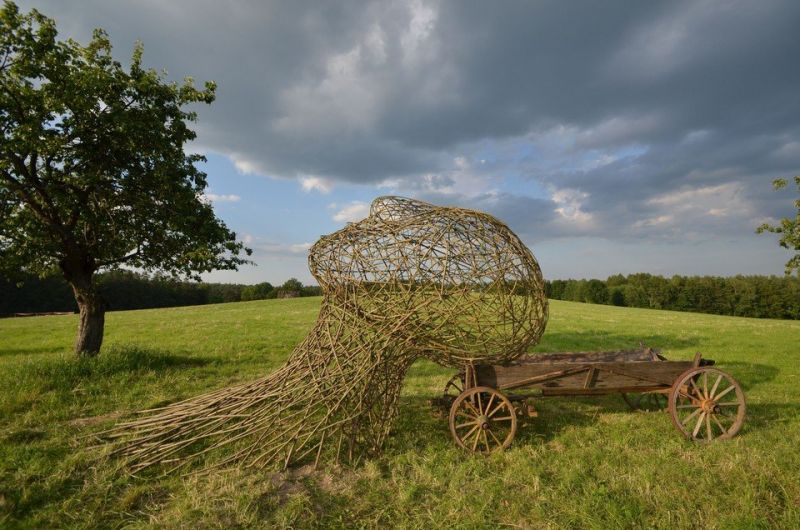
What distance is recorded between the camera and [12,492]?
11.1 ft

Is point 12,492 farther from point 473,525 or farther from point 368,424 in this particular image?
point 473,525

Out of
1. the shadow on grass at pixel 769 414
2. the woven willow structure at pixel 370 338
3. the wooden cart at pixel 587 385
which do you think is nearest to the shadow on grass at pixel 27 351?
the woven willow structure at pixel 370 338

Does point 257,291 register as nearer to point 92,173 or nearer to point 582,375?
point 92,173

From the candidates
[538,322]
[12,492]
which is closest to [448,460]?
[538,322]

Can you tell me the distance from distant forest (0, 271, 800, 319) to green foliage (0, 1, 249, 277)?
120 ft

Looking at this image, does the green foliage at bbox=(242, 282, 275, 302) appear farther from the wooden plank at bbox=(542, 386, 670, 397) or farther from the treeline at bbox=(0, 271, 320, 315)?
the wooden plank at bbox=(542, 386, 670, 397)

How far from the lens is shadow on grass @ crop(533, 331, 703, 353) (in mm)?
12375

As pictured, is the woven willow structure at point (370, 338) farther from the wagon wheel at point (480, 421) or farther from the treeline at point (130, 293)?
the treeline at point (130, 293)

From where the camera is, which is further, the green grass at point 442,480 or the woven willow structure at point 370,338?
the woven willow structure at point 370,338

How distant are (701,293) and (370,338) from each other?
5762 centimetres

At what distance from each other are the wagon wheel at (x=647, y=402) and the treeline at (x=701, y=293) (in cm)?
4523

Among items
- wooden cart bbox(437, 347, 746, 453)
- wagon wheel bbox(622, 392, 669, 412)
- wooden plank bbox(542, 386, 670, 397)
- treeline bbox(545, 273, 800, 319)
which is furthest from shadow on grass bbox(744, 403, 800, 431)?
treeline bbox(545, 273, 800, 319)

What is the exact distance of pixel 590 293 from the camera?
53.9 meters

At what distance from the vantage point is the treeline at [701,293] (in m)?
43.0
